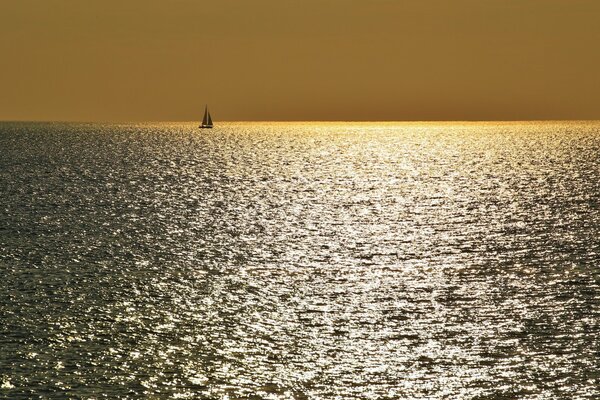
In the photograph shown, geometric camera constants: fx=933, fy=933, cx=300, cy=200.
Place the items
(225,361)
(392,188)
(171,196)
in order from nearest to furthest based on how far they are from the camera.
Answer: (225,361)
(171,196)
(392,188)

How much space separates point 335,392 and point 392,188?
438 ft

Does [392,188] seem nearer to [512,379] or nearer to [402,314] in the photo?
[402,314]

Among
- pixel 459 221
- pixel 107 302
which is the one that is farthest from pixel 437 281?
pixel 459 221

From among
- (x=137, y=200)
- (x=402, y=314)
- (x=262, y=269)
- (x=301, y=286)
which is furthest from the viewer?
(x=137, y=200)

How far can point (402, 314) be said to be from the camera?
197 ft

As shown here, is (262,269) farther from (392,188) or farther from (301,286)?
(392,188)

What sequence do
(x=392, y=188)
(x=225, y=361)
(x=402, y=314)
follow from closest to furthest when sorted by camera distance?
(x=225, y=361)
(x=402, y=314)
(x=392, y=188)

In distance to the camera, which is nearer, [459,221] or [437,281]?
[437,281]

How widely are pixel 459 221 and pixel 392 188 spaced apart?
63.0 metres

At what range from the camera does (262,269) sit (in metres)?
78.2

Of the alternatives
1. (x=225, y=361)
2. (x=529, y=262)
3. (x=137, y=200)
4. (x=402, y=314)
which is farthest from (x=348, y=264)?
(x=137, y=200)

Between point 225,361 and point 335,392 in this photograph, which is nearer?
point 335,392

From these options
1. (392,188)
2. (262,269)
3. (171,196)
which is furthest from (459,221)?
(392,188)

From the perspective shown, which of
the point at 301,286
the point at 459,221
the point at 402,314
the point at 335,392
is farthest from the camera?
the point at 459,221
